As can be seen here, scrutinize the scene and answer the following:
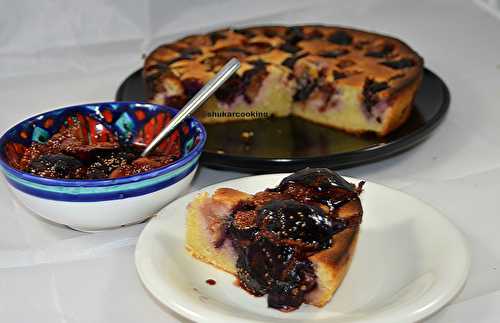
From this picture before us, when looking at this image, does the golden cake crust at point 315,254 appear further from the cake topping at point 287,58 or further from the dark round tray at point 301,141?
the cake topping at point 287,58

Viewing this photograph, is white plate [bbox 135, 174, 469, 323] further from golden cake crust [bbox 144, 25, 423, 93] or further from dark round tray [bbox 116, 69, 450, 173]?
golden cake crust [bbox 144, 25, 423, 93]

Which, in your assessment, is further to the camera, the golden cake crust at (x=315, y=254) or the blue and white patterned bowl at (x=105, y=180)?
the blue and white patterned bowl at (x=105, y=180)

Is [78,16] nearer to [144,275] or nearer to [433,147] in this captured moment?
[433,147]

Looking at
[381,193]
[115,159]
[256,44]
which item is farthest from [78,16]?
[381,193]

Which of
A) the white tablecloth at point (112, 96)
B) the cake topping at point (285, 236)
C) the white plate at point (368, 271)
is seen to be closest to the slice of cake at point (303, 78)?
the white tablecloth at point (112, 96)

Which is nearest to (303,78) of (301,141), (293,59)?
(293,59)
